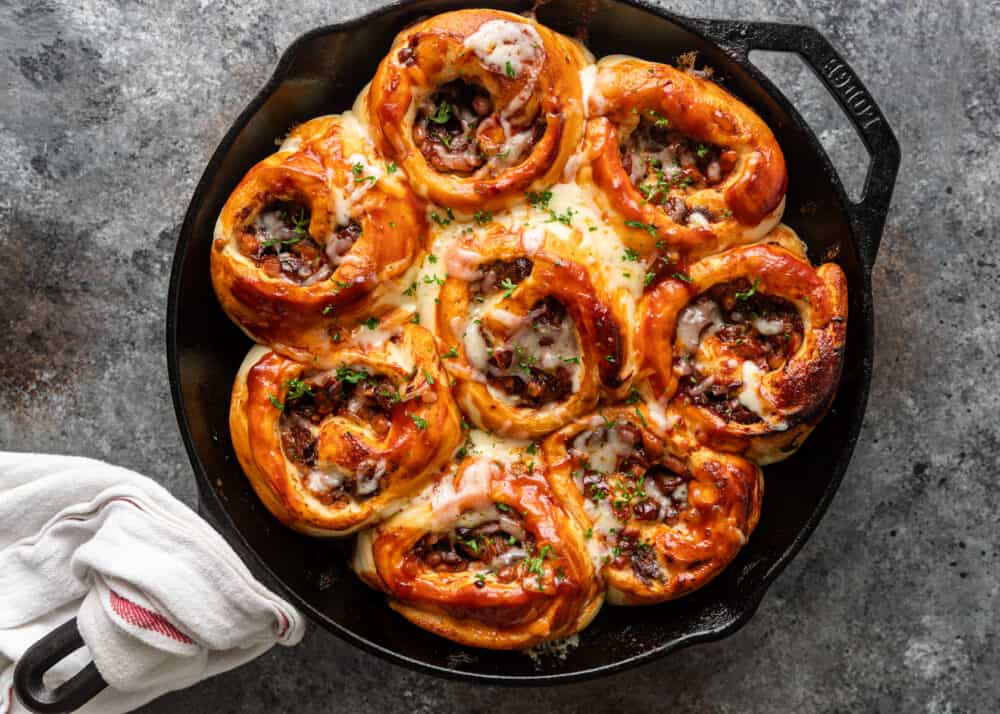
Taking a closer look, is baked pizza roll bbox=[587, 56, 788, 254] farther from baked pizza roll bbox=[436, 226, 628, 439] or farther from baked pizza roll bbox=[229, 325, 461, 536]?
baked pizza roll bbox=[229, 325, 461, 536]

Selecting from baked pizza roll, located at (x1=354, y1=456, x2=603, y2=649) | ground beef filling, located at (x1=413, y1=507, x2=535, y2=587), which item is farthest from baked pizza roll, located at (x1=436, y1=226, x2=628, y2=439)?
ground beef filling, located at (x1=413, y1=507, x2=535, y2=587)

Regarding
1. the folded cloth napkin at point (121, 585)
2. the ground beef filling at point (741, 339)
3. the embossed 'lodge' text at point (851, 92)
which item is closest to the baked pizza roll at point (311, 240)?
the folded cloth napkin at point (121, 585)

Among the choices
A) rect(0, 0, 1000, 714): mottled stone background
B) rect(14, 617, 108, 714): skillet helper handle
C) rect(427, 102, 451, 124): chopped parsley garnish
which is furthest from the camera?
rect(0, 0, 1000, 714): mottled stone background

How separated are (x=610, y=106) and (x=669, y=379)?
0.92 meters

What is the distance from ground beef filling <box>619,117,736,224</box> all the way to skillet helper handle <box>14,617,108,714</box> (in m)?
2.35

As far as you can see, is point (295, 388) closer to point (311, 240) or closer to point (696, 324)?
point (311, 240)

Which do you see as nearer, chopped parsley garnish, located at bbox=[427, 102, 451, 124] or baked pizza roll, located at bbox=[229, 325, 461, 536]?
baked pizza roll, located at bbox=[229, 325, 461, 536]

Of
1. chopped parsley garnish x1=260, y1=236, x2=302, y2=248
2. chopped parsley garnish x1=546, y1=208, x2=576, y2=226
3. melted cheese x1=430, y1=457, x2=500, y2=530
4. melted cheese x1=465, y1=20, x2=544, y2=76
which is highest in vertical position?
melted cheese x1=465, y1=20, x2=544, y2=76

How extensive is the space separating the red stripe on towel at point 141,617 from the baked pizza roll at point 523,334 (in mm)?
1225

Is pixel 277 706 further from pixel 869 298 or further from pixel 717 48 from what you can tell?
pixel 717 48

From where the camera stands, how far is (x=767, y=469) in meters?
3.43

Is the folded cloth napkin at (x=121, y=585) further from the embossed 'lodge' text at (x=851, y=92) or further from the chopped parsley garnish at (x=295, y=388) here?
the embossed 'lodge' text at (x=851, y=92)

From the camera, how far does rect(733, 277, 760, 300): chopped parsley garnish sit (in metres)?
3.05

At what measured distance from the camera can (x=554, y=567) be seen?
9.76ft
